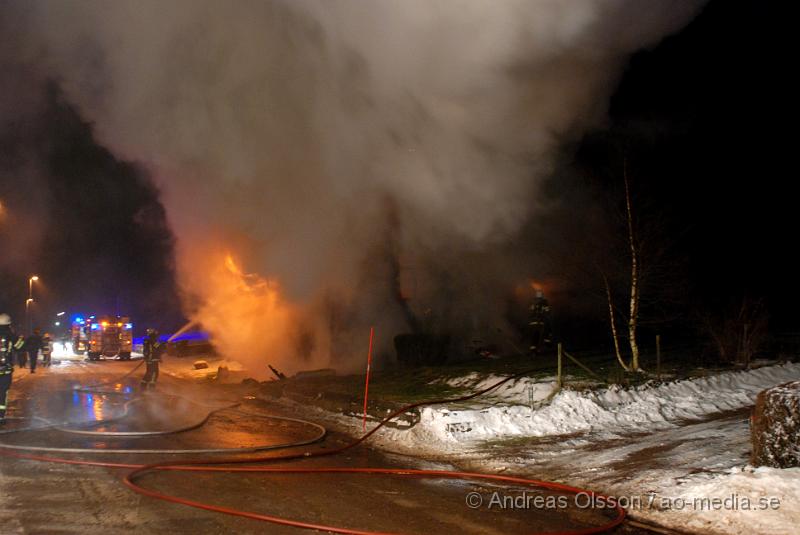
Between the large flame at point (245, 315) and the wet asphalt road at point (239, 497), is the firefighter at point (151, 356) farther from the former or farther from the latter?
the wet asphalt road at point (239, 497)

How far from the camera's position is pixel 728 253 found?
22.8 meters

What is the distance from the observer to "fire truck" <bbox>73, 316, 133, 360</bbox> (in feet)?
106

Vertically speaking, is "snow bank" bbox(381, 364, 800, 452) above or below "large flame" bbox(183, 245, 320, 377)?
below

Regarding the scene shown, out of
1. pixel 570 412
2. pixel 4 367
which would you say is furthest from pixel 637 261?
pixel 4 367

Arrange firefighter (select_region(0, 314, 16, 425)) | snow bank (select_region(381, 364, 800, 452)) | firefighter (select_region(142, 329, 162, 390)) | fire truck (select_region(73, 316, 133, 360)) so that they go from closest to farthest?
snow bank (select_region(381, 364, 800, 452))
firefighter (select_region(0, 314, 16, 425))
firefighter (select_region(142, 329, 162, 390))
fire truck (select_region(73, 316, 133, 360))

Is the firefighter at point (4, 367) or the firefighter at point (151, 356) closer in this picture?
the firefighter at point (4, 367)

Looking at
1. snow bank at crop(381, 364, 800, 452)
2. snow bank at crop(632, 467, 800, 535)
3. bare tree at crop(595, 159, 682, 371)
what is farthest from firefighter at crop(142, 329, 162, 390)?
snow bank at crop(632, 467, 800, 535)

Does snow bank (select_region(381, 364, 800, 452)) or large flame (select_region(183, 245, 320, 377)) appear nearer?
snow bank (select_region(381, 364, 800, 452))

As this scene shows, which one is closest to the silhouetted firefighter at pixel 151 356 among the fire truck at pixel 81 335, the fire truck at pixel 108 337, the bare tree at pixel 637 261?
the bare tree at pixel 637 261

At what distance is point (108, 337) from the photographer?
3256 centimetres

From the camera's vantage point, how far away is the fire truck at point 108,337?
32.2 meters

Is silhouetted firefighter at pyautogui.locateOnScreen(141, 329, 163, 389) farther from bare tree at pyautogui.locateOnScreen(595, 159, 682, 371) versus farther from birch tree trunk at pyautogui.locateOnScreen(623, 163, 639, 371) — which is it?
birch tree trunk at pyautogui.locateOnScreen(623, 163, 639, 371)

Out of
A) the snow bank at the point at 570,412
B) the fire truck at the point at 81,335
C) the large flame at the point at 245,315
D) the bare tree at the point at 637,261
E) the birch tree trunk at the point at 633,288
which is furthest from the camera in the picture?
the fire truck at the point at 81,335

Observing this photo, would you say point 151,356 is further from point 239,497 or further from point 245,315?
point 239,497
